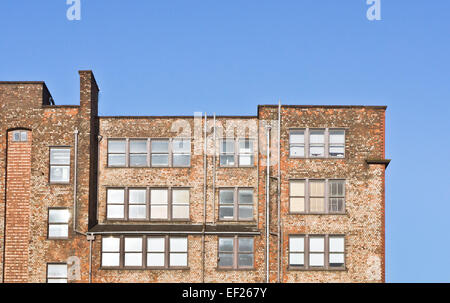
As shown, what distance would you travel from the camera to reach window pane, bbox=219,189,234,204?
33.9 metres

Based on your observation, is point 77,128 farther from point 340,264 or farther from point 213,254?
point 340,264

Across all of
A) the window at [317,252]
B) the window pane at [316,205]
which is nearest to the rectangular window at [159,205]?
the window at [317,252]

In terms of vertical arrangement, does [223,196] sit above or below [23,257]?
above

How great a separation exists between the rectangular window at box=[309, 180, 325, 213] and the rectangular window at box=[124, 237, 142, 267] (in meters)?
10.4

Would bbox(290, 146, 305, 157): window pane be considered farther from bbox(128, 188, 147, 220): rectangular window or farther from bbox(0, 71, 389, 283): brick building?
bbox(128, 188, 147, 220): rectangular window

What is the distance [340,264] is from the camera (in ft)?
108

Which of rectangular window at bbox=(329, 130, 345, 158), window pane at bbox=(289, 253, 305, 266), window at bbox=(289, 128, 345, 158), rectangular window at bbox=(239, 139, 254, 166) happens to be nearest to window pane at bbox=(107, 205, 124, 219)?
rectangular window at bbox=(239, 139, 254, 166)

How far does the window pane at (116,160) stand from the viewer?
34438 mm

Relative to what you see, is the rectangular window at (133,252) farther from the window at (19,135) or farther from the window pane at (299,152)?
the window pane at (299,152)

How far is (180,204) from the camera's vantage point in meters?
34.0

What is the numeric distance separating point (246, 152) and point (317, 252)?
7.28 meters

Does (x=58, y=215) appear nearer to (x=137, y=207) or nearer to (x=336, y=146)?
(x=137, y=207)

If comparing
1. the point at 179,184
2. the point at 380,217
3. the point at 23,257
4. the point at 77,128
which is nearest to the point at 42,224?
the point at 23,257

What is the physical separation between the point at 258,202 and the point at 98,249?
979 cm
